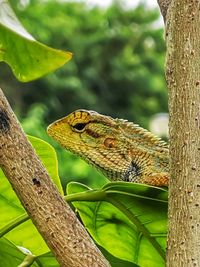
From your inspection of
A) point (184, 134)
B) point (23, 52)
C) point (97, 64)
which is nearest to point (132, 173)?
point (184, 134)

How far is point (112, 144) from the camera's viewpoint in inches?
72.1

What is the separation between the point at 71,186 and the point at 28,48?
502 mm

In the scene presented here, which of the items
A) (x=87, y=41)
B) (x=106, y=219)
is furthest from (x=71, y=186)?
(x=87, y=41)

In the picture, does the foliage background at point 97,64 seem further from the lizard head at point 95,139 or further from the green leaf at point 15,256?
the green leaf at point 15,256

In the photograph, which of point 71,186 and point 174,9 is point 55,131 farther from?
point 174,9

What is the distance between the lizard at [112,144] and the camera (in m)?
1.78

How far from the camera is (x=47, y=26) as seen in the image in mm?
15422

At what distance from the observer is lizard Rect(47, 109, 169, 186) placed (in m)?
1.78

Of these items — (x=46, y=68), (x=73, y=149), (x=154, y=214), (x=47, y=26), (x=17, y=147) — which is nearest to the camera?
(x=46, y=68)

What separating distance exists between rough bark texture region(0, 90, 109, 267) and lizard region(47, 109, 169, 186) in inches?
25.9

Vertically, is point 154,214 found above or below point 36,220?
above

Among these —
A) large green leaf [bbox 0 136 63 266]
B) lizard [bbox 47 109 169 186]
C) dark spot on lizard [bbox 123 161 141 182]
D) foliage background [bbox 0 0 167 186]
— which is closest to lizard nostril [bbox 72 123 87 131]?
lizard [bbox 47 109 169 186]

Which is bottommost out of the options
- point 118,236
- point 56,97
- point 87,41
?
point 118,236

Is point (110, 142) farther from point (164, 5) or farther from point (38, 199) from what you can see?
point (38, 199)
